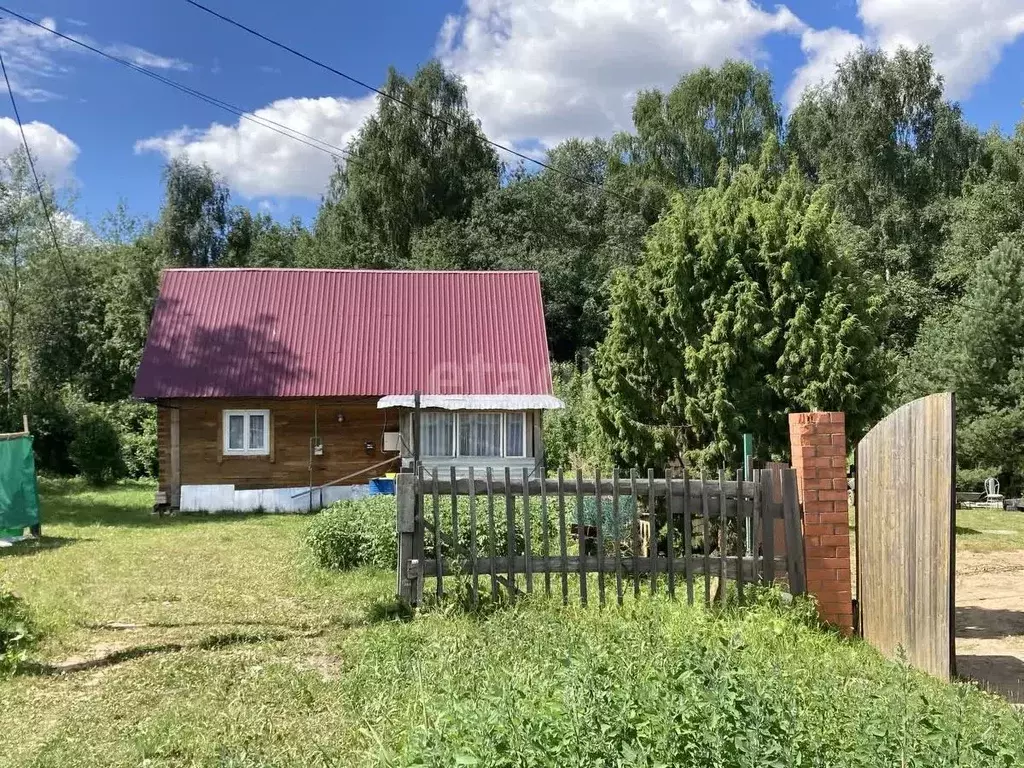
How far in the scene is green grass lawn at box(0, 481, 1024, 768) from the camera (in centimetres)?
343

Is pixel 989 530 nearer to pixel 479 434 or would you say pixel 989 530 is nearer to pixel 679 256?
pixel 679 256

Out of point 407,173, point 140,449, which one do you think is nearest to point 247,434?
point 140,449

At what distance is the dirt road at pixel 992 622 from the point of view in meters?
6.15

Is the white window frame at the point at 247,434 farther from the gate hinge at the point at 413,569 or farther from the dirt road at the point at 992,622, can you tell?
the dirt road at the point at 992,622

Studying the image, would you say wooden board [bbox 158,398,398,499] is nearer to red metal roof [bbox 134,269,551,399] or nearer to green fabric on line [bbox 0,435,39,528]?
red metal roof [bbox 134,269,551,399]

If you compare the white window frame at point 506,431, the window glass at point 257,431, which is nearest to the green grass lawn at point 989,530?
the white window frame at point 506,431

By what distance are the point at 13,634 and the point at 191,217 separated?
37192 millimetres

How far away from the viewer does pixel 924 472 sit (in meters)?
5.62

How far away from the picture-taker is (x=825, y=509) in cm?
666

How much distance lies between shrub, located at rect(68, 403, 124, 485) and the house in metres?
5.72

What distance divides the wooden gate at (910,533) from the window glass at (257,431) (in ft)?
48.9

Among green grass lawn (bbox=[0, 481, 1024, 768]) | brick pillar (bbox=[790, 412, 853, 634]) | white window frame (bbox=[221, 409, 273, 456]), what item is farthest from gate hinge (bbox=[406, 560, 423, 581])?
white window frame (bbox=[221, 409, 273, 456])

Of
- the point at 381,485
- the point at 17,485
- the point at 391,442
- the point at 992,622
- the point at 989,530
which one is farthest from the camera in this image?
the point at 391,442

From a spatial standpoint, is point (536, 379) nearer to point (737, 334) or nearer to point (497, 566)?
point (737, 334)
